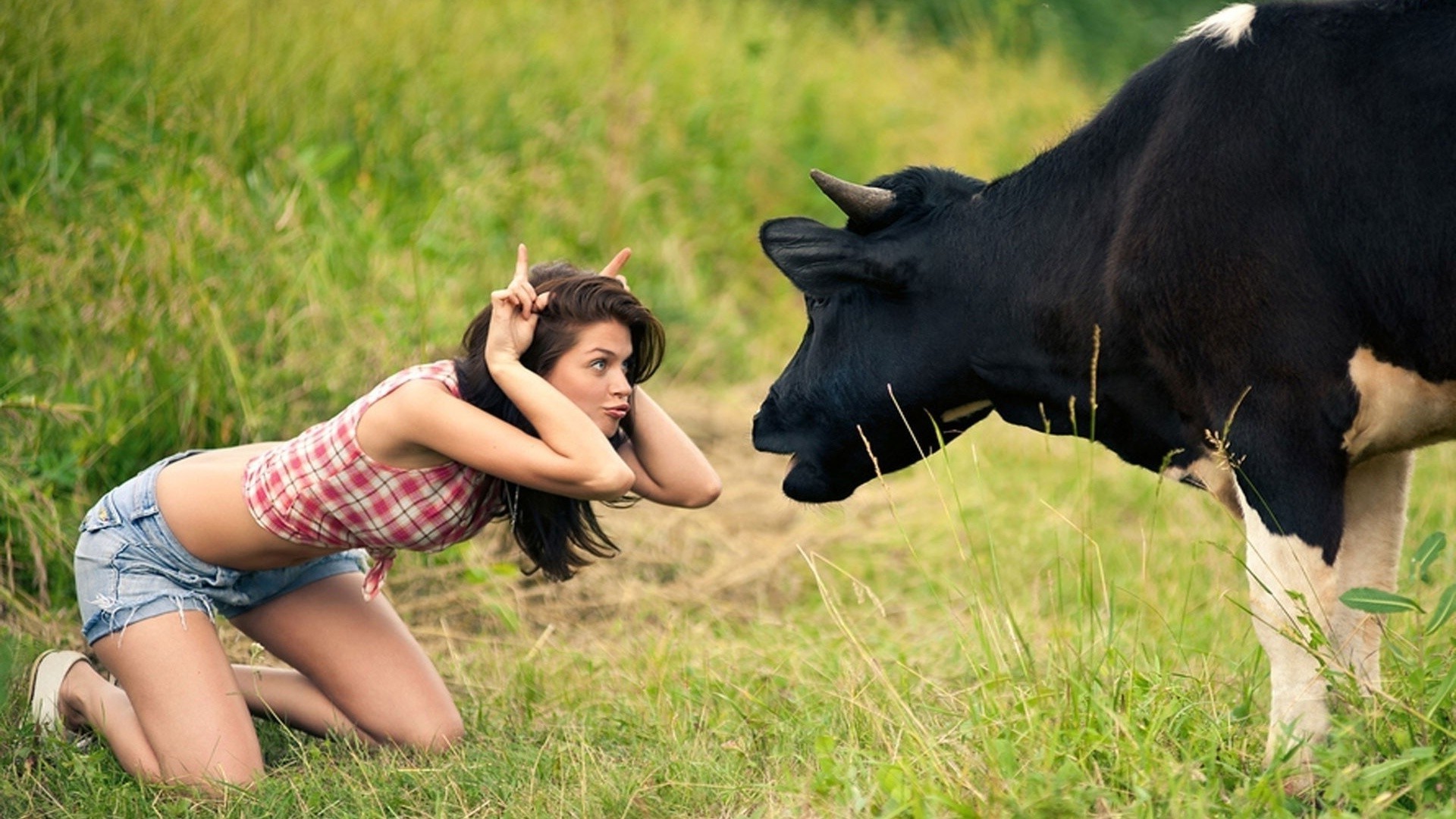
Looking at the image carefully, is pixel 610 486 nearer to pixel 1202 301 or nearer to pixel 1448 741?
pixel 1202 301

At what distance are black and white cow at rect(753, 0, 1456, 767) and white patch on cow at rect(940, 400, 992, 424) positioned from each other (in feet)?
0.30

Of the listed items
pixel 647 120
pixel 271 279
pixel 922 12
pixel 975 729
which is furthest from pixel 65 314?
pixel 922 12

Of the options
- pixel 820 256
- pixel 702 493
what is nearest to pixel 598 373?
pixel 702 493

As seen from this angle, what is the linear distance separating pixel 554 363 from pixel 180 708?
121cm

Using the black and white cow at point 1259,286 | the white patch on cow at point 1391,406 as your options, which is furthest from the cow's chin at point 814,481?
the white patch on cow at point 1391,406

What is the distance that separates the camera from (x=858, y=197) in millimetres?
3713

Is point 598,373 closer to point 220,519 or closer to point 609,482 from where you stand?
point 609,482

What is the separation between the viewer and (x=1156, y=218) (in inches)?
127

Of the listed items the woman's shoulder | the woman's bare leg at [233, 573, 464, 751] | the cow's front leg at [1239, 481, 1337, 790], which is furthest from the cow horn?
the woman's bare leg at [233, 573, 464, 751]

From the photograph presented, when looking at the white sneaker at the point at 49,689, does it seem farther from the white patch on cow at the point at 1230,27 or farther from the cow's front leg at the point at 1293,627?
the white patch on cow at the point at 1230,27

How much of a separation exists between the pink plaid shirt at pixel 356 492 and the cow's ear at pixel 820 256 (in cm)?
84

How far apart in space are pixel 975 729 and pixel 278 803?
5.16ft

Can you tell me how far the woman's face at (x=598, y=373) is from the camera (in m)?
3.63

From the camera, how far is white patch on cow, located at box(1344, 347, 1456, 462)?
10.1 ft
